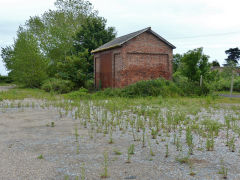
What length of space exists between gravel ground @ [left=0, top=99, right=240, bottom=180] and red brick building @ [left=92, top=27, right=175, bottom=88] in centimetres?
1433

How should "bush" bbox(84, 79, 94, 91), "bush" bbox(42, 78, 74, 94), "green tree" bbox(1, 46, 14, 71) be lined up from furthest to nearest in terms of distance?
"green tree" bbox(1, 46, 14, 71)
"bush" bbox(84, 79, 94, 91)
"bush" bbox(42, 78, 74, 94)

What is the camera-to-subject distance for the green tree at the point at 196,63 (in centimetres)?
2085

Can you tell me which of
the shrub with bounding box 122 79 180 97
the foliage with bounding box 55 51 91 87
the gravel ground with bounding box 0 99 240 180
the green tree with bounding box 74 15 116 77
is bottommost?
the gravel ground with bounding box 0 99 240 180

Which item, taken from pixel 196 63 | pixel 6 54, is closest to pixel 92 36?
pixel 196 63

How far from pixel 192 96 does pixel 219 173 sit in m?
15.0

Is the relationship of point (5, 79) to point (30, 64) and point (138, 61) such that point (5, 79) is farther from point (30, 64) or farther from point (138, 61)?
point (138, 61)

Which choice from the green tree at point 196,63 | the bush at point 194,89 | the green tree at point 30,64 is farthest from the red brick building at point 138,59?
the green tree at point 30,64

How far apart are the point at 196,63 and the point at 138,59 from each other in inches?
190

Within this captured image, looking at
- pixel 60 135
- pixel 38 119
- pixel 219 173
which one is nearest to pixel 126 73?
pixel 38 119

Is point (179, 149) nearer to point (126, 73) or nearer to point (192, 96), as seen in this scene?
point (192, 96)

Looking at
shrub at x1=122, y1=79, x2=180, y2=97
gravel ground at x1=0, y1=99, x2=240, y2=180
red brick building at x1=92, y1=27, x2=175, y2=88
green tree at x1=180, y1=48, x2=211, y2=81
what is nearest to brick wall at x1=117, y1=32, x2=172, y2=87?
red brick building at x1=92, y1=27, x2=175, y2=88

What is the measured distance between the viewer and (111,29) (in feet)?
110

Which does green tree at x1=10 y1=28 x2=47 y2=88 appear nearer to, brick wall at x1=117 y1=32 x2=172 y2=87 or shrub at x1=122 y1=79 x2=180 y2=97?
brick wall at x1=117 y1=32 x2=172 y2=87

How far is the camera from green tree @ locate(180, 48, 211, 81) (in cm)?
2085
